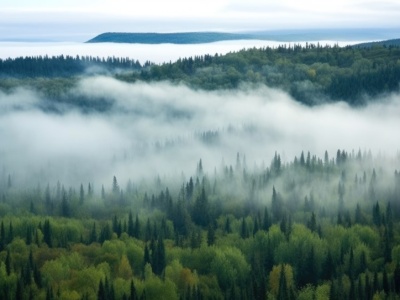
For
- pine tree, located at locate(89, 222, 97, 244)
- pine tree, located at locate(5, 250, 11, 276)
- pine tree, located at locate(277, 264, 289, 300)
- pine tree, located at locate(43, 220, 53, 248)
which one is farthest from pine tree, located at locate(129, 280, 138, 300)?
pine tree, located at locate(43, 220, 53, 248)

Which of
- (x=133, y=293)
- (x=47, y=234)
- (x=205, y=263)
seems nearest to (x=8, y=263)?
(x=133, y=293)

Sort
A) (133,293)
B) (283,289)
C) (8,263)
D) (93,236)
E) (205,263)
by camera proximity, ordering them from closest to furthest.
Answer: (133,293) < (283,289) < (8,263) < (205,263) < (93,236)

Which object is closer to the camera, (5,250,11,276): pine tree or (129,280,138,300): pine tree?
(129,280,138,300): pine tree

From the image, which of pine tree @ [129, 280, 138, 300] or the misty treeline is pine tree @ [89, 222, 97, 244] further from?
pine tree @ [129, 280, 138, 300]

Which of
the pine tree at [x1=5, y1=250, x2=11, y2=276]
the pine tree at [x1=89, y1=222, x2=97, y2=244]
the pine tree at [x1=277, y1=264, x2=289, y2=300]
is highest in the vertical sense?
the pine tree at [x1=5, y1=250, x2=11, y2=276]

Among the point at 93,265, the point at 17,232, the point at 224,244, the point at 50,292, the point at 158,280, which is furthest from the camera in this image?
the point at 17,232

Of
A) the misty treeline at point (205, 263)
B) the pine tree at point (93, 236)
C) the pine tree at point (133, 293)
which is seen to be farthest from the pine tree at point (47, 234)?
the pine tree at point (133, 293)

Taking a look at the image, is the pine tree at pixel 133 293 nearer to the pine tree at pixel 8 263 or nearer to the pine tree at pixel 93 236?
the pine tree at pixel 8 263

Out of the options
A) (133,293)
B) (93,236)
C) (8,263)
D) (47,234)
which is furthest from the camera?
(47,234)

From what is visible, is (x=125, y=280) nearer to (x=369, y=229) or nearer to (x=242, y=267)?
(x=242, y=267)

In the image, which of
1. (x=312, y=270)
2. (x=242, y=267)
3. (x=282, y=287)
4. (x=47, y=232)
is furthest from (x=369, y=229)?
(x=47, y=232)

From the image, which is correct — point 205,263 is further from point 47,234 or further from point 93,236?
point 47,234
